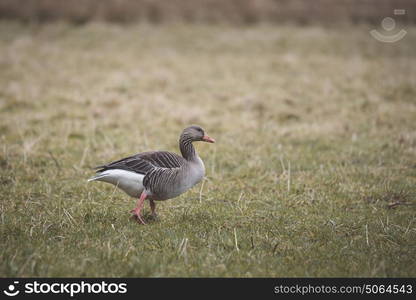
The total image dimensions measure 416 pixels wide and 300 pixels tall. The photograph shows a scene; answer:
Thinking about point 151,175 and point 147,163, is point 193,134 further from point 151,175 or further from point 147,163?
point 151,175

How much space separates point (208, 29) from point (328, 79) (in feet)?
34.3

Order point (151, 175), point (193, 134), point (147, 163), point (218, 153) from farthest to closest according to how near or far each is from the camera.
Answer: point (218, 153) → point (193, 134) → point (147, 163) → point (151, 175)

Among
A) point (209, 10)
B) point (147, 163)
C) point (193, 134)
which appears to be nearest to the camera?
point (147, 163)

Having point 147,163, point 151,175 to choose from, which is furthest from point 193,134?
point 151,175

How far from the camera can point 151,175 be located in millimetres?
6160

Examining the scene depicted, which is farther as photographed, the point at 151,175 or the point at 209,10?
the point at 209,10

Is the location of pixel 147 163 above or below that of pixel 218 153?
above

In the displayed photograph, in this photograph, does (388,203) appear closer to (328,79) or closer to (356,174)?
(356,174)

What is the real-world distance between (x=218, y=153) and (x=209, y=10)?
19742mm

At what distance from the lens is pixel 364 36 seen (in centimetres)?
2530

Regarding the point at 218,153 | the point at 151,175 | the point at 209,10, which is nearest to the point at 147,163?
the point at 151,175

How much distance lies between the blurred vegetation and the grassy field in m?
3.64

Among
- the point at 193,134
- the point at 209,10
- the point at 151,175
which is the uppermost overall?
the point at 209,10

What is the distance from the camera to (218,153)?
10180mm
